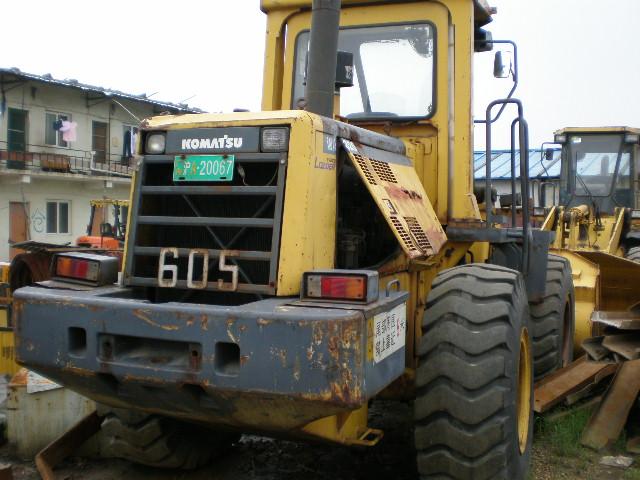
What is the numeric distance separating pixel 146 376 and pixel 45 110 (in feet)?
85.7

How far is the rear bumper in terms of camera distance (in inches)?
116

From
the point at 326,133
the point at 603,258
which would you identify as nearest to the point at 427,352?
Result: the point at 326,133

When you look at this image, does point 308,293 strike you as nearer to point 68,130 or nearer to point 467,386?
point 467,386

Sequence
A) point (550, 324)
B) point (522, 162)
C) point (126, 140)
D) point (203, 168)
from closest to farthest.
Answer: point (203, 168) → point (522, 162) → point (550, 324) → point (126, 140)

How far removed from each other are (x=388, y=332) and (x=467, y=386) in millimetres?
526

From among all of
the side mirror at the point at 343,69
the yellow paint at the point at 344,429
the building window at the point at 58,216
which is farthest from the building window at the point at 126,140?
the yellow paint at the point at 344,429

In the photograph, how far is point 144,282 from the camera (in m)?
3.74

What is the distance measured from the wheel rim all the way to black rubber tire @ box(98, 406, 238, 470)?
1.93m

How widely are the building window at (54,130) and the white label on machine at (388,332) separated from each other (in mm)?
26087

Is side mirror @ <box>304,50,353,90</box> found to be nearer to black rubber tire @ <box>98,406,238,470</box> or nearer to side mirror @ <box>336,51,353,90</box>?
side mirror @ <box>336,51,353,90</box>

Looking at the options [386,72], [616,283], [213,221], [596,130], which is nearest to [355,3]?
[386,72]

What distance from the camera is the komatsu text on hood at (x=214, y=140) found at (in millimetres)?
3566

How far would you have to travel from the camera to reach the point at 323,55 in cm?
420

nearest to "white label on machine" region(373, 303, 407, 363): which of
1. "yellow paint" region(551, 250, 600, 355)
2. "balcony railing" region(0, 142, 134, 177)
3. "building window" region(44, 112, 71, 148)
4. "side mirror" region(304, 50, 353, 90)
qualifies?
"side mirror" region(304, 50, 353, 90)
